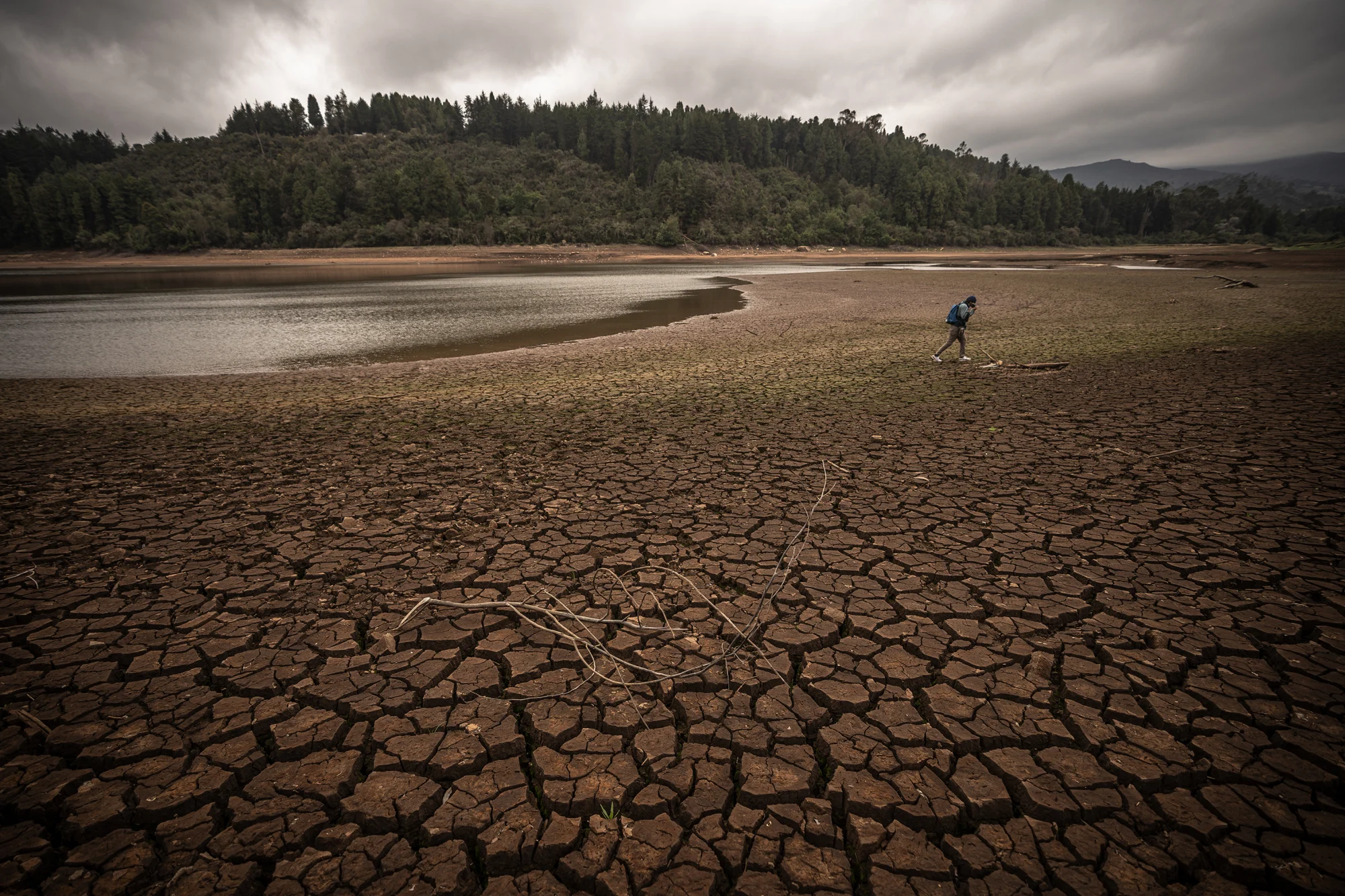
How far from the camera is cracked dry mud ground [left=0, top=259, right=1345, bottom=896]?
259cm

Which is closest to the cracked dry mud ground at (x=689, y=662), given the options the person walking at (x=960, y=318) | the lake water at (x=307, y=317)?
the person walking at (x=960, y=318)

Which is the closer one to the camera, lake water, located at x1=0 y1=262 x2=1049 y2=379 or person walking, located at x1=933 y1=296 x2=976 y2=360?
person walking, located at x1=933 y1=296 x2=976 y2=360

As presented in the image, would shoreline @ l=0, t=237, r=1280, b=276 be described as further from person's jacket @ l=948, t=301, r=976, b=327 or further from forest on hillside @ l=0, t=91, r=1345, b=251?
person's jacket @ l=948, t=301, r=976, b=327

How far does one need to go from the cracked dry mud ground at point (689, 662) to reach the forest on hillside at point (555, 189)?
301ft

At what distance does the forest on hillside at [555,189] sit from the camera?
9244 centimetres

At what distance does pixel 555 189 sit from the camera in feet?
392

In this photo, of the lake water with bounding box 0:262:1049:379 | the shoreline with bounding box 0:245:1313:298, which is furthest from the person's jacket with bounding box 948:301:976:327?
the shoreline with bounding box 0:245:1313:298

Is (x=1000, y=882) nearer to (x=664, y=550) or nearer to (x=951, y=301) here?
(x=664, y=550)

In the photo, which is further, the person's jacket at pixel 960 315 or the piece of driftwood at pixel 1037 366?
the person's jacket at pixel 960 315

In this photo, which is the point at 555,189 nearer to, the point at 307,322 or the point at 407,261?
the point at 407,261

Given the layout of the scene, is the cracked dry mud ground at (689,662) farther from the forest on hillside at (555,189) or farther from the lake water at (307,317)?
the forest on hillside at (555,189)

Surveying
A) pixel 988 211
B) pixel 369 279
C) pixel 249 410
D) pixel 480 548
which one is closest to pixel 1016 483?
pixel 480 548

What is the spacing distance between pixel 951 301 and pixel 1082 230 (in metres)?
143

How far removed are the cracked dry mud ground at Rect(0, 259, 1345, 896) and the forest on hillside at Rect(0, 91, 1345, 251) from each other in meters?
91.6
